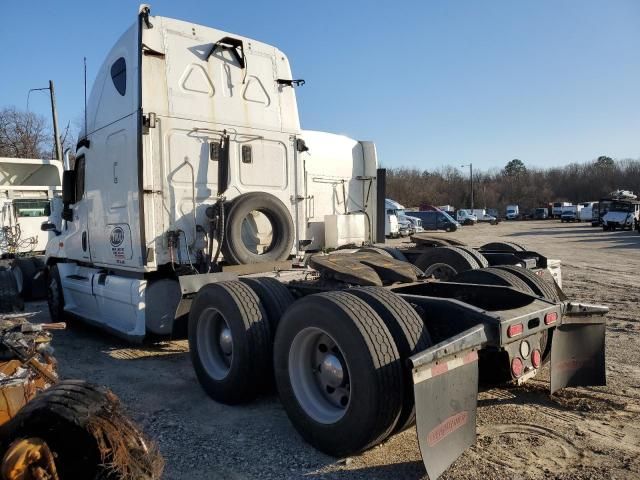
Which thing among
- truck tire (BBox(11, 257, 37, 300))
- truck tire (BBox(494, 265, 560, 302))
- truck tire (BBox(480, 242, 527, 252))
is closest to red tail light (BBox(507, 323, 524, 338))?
truck tire (BBox(494, 265, 560, 302))

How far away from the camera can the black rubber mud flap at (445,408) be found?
2.96 meters

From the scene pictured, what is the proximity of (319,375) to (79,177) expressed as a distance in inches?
221

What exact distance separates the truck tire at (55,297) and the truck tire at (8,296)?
0.51 meters

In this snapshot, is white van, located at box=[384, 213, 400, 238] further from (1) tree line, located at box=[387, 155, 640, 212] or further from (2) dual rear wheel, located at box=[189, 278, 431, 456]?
(1) tree line, located at box=[387, 155, 640, 212]

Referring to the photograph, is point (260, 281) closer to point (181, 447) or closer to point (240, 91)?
point (181, 447)

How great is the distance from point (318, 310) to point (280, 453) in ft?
3.48

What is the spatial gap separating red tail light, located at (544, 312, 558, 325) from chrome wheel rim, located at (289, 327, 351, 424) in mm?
1458

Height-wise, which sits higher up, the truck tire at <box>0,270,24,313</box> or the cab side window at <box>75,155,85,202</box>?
the cab side window at <box>75,155,85,202</box>

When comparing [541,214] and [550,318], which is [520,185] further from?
[550,318]

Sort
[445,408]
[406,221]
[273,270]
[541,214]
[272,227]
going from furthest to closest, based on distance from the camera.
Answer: [541,214]
[406,221]
[272,227]
[273,270]
[445,408]

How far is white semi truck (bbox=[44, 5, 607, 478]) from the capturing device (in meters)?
3.29

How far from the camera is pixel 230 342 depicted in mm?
4766

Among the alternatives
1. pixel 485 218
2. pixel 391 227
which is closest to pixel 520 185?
pixel 485 218

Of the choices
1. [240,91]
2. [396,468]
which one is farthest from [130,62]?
[396,468]
